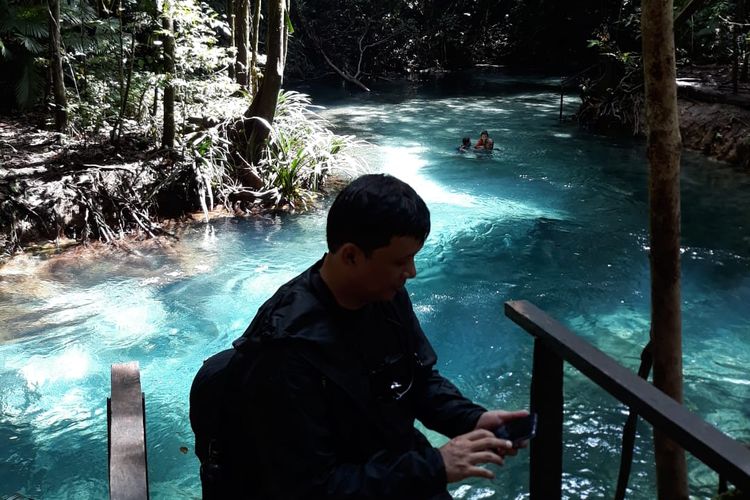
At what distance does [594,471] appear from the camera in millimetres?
4059

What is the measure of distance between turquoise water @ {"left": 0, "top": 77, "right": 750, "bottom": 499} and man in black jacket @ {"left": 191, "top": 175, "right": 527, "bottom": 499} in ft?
8.04

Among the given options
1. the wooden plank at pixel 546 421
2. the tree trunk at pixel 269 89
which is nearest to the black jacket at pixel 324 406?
the wooden plank at pixel 546 421

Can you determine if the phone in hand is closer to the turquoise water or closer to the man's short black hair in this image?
the man's short black hair

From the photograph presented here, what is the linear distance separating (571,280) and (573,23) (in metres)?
16.5

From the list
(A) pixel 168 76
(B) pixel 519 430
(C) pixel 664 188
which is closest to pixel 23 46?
(A) pixel 168 76

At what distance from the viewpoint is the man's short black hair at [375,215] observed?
1.57 metres

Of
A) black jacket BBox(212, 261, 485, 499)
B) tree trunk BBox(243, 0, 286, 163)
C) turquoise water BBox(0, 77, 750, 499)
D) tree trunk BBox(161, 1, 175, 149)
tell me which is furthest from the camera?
tree trunk BBox(243, 0, 286, 163)

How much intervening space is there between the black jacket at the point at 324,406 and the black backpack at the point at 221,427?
0.02m

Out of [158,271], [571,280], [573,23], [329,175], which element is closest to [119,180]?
[158,271]

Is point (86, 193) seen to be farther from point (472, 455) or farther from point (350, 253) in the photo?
point (472, 455)

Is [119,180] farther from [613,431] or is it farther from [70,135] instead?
[613,431]

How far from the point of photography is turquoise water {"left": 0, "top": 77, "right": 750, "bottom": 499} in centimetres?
420

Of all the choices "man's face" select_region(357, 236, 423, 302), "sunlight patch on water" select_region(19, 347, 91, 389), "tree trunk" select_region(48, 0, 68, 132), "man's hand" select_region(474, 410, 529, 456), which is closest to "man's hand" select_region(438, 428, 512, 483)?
"man's hand" select_region(474, 410, 529, 456)

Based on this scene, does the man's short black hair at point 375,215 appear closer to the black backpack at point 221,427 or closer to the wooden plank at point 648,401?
the black backpack at point 221,427
